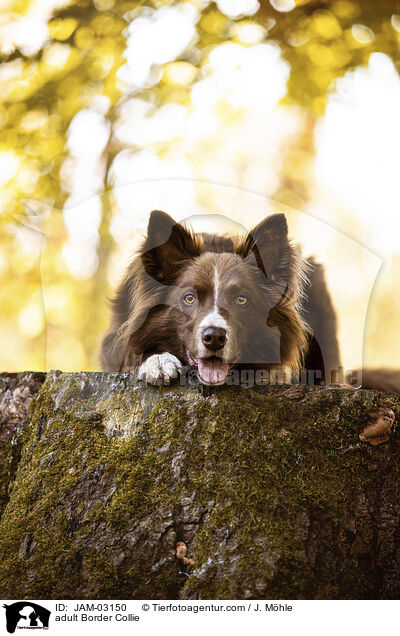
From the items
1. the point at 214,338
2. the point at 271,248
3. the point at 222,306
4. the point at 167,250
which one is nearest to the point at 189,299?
the point at 222,306

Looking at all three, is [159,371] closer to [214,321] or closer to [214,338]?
[214,338]

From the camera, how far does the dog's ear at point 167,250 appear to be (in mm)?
3017

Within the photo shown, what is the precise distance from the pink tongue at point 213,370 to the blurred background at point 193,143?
0.80m

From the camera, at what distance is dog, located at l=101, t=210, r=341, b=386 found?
2890 millimetres

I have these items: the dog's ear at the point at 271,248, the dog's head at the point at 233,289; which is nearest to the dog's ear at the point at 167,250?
the dog's head at the point at 233,289

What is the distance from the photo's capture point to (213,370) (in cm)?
253

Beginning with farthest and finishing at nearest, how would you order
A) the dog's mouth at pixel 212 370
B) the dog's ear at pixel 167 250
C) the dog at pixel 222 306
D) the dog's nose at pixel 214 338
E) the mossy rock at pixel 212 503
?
the dog's ear at pixel 167 250 → the dog at pixel 222 306 → the dog's nose at pixel 214 338 → the dog's mouth at pixel 212 370 → the mossy rock at pixel 212 503

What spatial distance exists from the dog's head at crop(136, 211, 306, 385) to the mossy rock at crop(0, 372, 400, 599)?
2.30ft

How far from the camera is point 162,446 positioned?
2.08m
